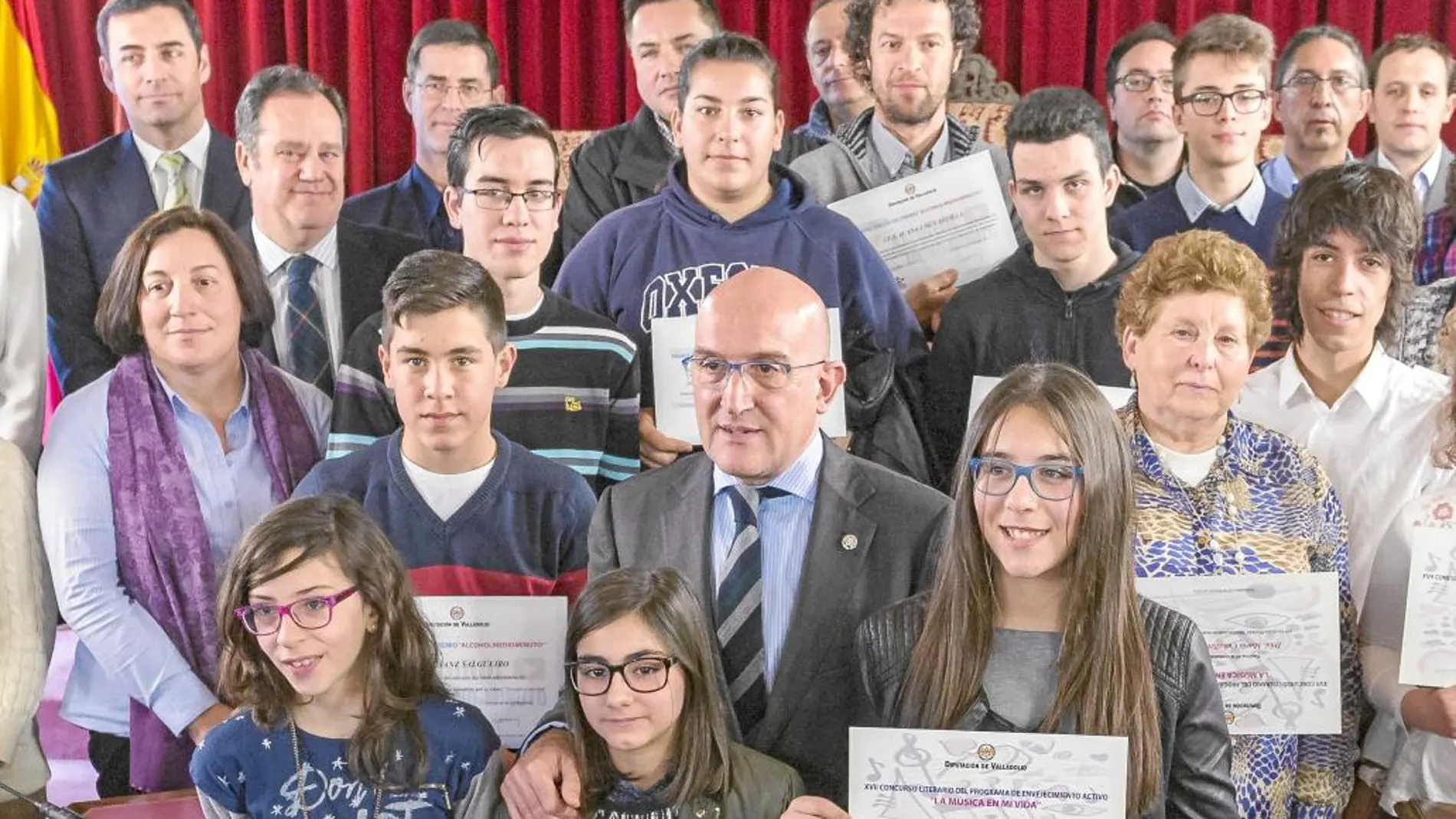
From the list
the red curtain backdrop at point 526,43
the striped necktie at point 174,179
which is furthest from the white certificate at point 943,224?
the red curtain backdrop at point 526,43

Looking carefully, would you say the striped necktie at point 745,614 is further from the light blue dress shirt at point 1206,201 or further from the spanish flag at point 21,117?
the spanish flag at point 21,117

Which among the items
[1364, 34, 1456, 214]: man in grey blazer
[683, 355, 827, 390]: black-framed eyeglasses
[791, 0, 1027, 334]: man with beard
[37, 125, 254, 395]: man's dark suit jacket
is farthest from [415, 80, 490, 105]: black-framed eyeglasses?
[1364, 34, 1456, 214]: man in grey blazer

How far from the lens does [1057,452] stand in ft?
7.86

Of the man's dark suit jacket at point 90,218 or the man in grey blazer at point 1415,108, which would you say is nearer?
the man's dark suit jacket at point 90,218

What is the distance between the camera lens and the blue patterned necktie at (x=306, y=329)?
3.75 meters

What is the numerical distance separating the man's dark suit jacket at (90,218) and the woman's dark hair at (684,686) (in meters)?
1.86

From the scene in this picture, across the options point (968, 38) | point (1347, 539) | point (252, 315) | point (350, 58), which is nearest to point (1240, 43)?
point (968, 38)

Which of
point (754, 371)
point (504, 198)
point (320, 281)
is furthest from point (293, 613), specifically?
point (320, 281)

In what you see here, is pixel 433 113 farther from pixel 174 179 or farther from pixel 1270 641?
pixel 1270 641

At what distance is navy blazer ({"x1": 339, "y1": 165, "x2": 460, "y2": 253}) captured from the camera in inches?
181

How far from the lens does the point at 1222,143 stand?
4059mm

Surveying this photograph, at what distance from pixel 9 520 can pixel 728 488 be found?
1.49 metres

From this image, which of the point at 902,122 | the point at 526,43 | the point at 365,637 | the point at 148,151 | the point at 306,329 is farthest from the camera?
the point at 526,43

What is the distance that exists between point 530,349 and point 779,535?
899 mm
